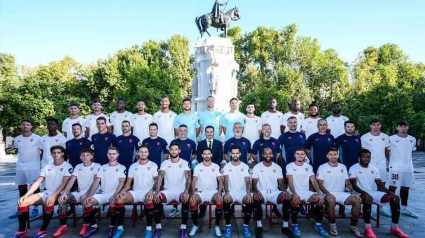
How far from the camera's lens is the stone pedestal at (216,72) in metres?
17.4

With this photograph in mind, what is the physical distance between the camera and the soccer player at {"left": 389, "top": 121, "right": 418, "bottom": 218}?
7305 millimetres

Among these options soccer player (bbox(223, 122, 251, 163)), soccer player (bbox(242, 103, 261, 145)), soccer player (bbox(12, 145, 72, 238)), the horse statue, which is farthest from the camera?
the horse statue

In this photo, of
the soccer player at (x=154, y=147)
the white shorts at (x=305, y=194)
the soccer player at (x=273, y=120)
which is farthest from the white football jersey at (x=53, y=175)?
the soccer player at (x=273, y=120)

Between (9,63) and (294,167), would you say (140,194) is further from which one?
(9,63)

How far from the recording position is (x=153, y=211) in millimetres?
5898

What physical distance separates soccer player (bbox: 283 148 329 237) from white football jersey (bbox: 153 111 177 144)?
2972 millimetres

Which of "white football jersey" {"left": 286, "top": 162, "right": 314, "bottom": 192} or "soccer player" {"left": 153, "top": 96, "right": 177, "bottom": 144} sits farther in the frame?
"soccer player" {"left": 153, "top": 96, "right": 177, "bottom": 144}

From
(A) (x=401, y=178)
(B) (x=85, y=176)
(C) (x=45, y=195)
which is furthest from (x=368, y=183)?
(C) (x=45, y=195)

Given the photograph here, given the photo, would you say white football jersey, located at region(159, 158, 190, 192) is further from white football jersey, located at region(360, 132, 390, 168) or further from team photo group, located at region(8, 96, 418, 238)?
white football jersey, located at region(360, 132, 390, 168)

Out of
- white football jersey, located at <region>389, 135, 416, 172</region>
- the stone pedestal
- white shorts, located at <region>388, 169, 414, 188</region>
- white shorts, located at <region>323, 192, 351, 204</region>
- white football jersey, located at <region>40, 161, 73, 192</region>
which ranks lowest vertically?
white shorts, located at <region>323, 192, 351, 204</region>

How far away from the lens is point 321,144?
7035mm

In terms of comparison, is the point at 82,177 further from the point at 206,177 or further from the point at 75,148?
the point at 206,177

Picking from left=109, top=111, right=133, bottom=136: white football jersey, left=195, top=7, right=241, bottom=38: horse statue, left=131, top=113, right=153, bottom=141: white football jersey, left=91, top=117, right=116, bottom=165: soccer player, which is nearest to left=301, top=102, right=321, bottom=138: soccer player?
left=131, top=113, right=153, bottom=141: white football jersey

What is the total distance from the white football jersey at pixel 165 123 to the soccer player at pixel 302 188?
2972 millimetres
